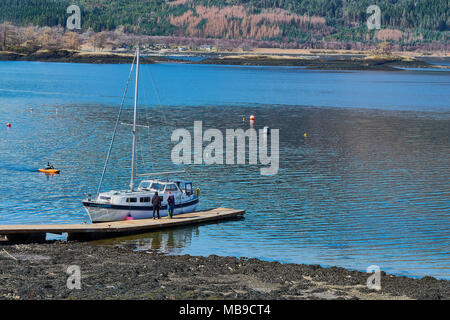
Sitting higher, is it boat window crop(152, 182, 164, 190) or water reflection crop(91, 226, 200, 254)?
boat window crop(152, 182, 164, 190)

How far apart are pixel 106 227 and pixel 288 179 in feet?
68.7

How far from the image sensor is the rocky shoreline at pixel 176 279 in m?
24.4

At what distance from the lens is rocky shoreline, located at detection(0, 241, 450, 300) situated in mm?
24438

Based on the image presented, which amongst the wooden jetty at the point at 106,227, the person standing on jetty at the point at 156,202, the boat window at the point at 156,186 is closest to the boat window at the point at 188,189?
the wooden jetty at the point at 106,227

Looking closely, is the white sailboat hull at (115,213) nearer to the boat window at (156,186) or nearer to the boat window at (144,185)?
the boat window at (156,186)

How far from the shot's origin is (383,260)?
1313 inches

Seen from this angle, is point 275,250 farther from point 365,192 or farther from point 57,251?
point 365,192

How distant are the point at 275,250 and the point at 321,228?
5711mm

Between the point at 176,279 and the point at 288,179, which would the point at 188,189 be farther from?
the point at 176,279

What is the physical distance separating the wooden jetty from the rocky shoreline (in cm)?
121

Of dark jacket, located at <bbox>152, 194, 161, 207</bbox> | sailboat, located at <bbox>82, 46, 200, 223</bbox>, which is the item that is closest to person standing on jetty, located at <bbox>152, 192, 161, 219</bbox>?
dark jacket, located at <bbox>152, 194, 161, 207</bbox>

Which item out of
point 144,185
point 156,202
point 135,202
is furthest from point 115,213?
point 144,185

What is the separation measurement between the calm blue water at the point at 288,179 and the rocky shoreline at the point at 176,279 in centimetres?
338

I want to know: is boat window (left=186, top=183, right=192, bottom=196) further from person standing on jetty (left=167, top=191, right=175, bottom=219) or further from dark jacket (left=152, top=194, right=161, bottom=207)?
dark jacket (left=152, top=194, right=161, bottom=207)
